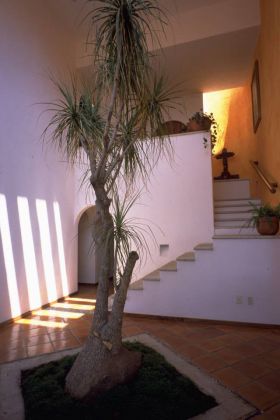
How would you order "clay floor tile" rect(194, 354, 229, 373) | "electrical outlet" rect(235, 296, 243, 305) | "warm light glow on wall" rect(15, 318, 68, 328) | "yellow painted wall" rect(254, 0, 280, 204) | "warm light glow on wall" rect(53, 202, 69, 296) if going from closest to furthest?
"clay floor tile" rect(194, 354, 229, 373) → "electrical outlet" rect(235, 296, 243, 305) → "yellow painted wall" rect(254, 0, 280, 204) → "warm light glow on wall" rect(15, 318, 68, 328) → "warm light glow on wall" rect(53, 202, 69, 296)

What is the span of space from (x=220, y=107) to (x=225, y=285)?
17.5 ft

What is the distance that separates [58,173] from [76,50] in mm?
2792

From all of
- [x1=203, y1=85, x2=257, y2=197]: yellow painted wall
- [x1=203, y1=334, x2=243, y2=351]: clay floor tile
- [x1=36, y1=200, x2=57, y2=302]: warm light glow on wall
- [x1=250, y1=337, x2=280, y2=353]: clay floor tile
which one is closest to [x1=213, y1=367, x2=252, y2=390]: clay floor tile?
[x1=203, y1=334, x2=243, y2=351]: clay floor tile

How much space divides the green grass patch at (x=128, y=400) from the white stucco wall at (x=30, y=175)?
2.04 meters

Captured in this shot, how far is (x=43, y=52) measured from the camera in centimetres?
477

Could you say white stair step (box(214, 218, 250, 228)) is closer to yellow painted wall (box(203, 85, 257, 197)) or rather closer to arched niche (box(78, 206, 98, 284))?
yellow painted wall (box(203, 85, 257, 197))

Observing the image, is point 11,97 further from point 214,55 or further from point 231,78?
point 231,78

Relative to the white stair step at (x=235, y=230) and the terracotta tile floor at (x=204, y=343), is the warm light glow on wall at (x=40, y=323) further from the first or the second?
the white stair step at (x=235, y=230)

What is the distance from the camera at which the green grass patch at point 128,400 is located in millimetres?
1759

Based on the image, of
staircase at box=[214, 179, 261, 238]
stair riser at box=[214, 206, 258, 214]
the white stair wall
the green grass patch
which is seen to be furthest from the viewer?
stair riser at box=[214, 206, 258, 214]

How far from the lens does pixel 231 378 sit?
2.27 metres

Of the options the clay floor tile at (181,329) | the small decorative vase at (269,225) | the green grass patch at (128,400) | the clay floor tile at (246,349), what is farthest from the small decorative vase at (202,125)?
the green grass patch at (128,400)

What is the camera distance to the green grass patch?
5.77 feet

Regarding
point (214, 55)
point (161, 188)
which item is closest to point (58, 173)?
point (161, 188)
